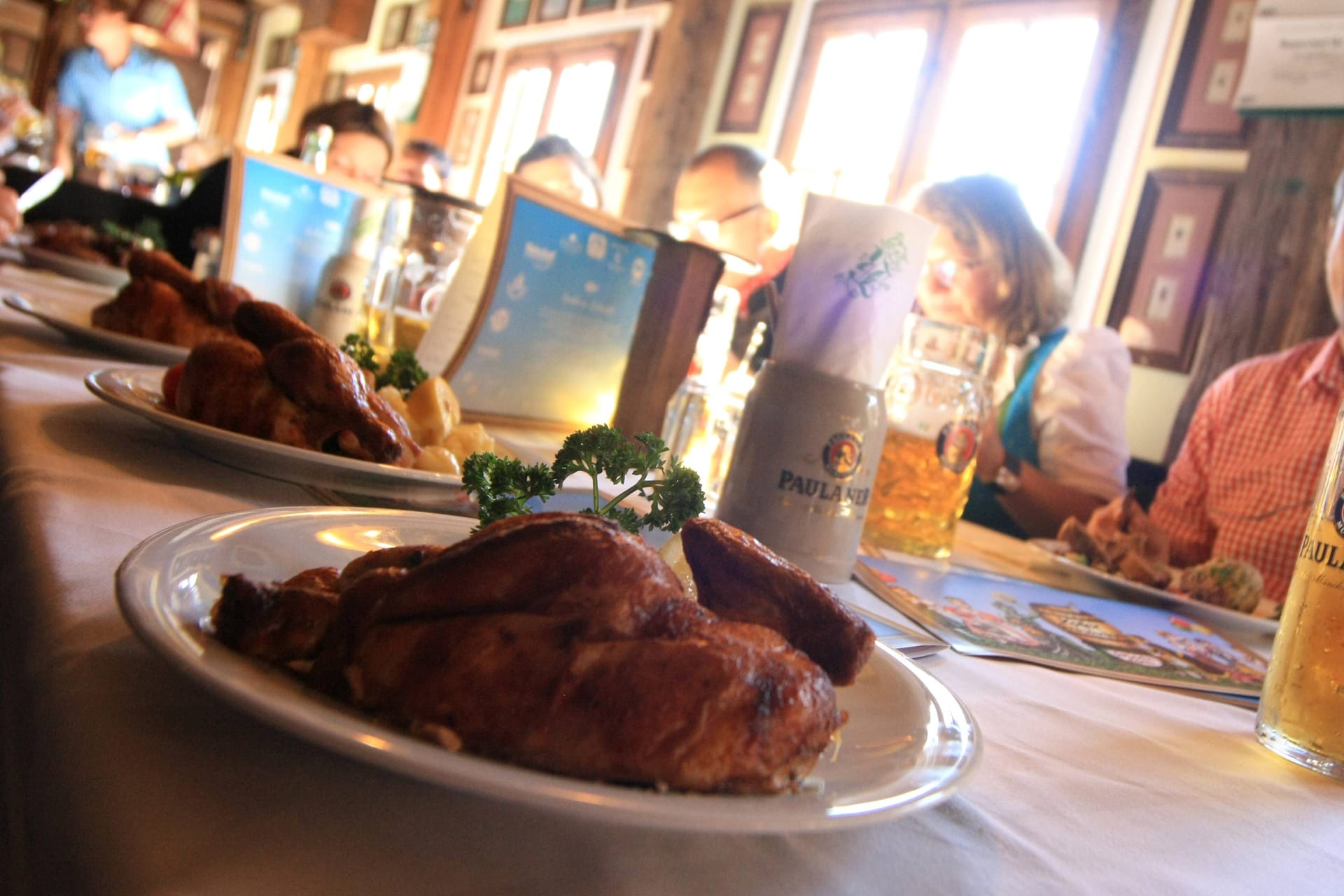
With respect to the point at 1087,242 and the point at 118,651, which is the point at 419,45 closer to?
the point at 1087,242

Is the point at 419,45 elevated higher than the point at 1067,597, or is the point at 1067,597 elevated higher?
the point at 419,45

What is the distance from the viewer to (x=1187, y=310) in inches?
134

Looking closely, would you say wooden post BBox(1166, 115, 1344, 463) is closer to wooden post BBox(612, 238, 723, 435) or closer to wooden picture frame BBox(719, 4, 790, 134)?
wooden post BBox(612, 238, 723, 435)

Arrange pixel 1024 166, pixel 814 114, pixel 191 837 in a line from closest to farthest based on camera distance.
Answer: pixel 191 837 < pixel 1024 166 < pixel 814 114

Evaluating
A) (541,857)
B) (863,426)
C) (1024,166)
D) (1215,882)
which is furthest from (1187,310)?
(541,857)

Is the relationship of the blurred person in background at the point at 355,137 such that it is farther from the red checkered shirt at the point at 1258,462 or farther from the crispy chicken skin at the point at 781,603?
the crispy chicken skin at the point at 781,603

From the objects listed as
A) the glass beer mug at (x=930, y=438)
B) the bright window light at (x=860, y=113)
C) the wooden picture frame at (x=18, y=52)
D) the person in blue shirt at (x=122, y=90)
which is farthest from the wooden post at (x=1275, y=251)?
the wooden picture frame at (x=18, y=52)

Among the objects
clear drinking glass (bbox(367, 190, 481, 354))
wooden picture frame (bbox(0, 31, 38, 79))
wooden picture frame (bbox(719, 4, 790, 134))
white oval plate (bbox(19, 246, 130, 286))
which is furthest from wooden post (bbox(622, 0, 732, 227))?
wooden picture frame (bbox(0, 31, 38, 79))

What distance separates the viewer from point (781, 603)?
0.45 m

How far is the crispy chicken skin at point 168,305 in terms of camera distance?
1.18 meters

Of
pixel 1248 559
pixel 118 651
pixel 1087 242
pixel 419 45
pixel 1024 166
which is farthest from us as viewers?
pixel 419 45

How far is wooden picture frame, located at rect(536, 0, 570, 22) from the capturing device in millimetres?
6941

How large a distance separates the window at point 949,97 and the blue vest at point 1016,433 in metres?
0.86

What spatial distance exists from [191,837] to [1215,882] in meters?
0.43
